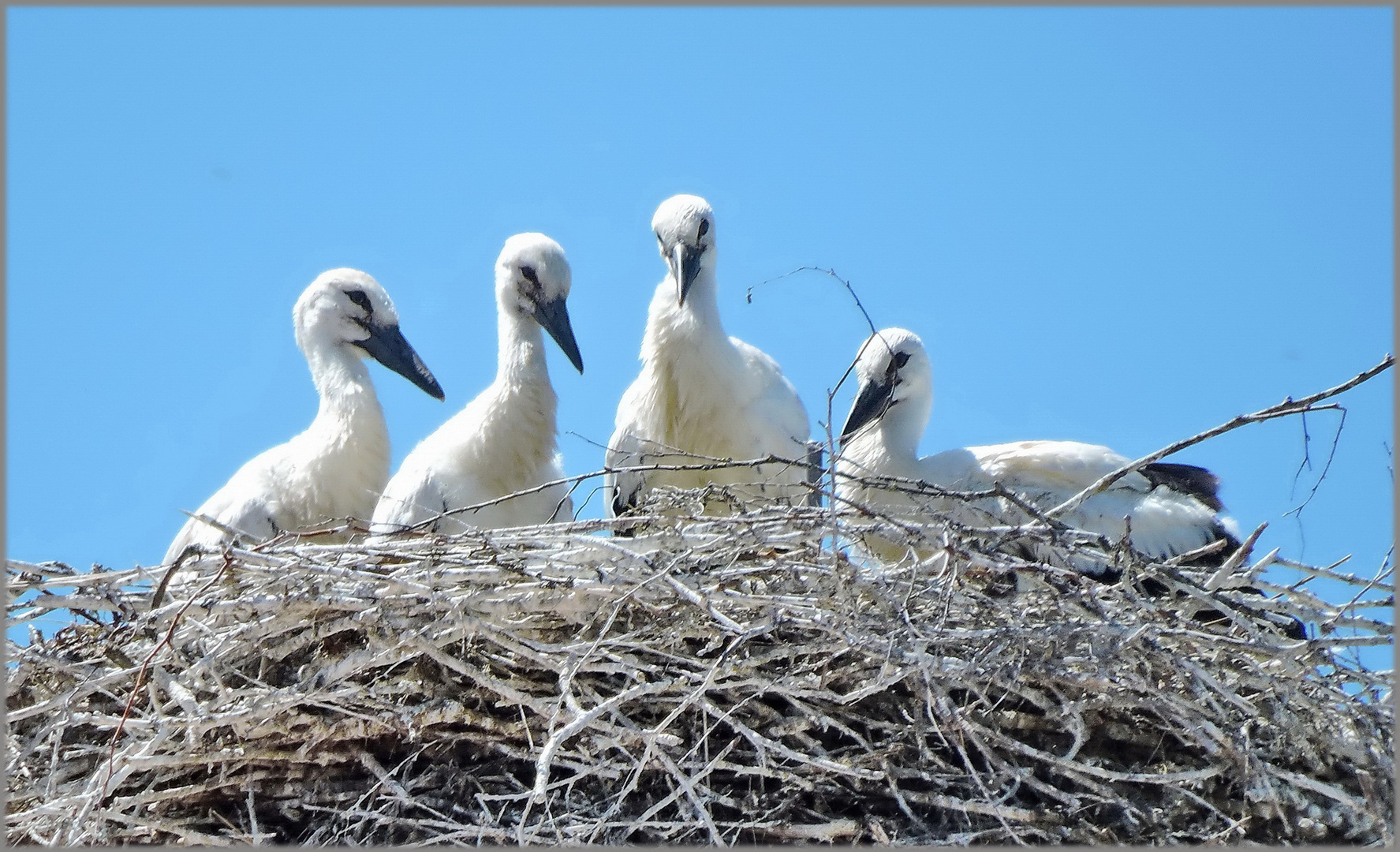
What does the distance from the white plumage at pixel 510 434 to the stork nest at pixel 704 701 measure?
2.91 feet

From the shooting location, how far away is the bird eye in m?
4.41

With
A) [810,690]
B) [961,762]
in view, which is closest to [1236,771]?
[961,762]

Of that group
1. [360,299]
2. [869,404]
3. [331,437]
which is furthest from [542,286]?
[869,404]

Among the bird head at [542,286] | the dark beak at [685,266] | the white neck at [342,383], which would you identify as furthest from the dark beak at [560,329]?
the white neck at [342,383]

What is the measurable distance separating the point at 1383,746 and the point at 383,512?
7.74 feet

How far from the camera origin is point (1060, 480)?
415 centimetres

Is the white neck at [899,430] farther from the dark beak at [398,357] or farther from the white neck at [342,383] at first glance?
the white neck at [342,383]

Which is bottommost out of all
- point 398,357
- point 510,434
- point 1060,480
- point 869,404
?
point 1060,480

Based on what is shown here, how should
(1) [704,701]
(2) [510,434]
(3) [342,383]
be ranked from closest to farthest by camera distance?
1. (1) [704,701]
2. (2) [510,434]
3. (3) [342,383]

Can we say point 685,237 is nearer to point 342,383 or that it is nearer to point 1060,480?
point 342,383

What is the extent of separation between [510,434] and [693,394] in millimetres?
489

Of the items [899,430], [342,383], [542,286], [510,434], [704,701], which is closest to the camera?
[704,701]

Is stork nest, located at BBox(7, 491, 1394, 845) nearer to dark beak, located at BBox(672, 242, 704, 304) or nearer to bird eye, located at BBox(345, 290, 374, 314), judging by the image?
dark beak, located at BBox(672, 242, 704, 304)

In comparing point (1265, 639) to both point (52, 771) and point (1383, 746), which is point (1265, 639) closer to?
point (1383, 746)
